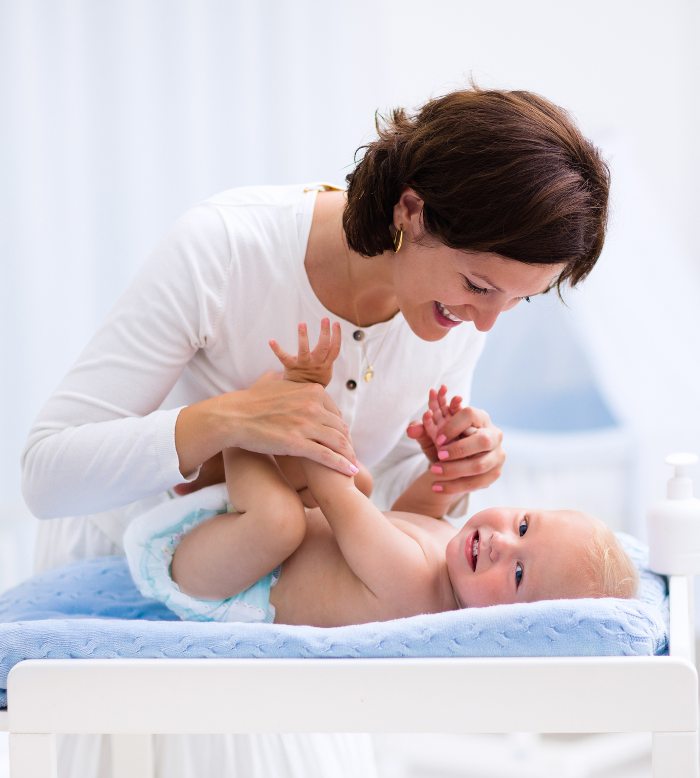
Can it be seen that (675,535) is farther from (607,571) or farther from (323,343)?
(323,343)

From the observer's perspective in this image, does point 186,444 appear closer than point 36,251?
Yes

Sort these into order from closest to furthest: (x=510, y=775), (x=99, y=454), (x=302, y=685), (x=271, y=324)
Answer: (x=302, y=685), (x=99, y=454), (x=271, y=324), (x=510, y=775)

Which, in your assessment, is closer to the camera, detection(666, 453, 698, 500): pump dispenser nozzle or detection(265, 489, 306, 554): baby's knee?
detection(265, 489, 306, 554): baby's knee

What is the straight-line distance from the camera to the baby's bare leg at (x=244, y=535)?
1401 mm

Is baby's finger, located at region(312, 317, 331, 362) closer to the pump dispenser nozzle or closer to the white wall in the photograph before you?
the pump dispenser nozzle

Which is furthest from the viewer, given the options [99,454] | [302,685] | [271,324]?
[271,324]

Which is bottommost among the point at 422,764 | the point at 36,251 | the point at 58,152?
the point at 422,764

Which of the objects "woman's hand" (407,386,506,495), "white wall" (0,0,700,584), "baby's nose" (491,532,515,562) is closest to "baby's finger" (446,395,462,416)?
"woman's hand" (407,386,506,495)

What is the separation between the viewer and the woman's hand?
1567mm

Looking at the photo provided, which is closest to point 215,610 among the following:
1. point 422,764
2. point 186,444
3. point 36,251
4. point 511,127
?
point 186,444

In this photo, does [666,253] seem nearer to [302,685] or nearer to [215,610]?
[215,610]

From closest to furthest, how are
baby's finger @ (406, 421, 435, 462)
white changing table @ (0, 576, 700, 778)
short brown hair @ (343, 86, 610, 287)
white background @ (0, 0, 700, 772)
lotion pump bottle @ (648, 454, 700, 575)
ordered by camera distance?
white changing table @ (0, 576, 700, 778) < short brown hair @ (343, 86, 610, 287) < lotion pump bottle @ (648, 454, 700, 575) < baby's finger @ (406, 421, 435, 462) < white background @ (0, 0, 700, 772)

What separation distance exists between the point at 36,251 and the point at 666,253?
2.01m

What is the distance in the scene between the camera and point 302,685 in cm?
109
